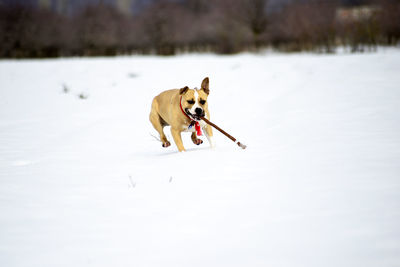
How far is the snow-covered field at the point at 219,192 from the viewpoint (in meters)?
2.06

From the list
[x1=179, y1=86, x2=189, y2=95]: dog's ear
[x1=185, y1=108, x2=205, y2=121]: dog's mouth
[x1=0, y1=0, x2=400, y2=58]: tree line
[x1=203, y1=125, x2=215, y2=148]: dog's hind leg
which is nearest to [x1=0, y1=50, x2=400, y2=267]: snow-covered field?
[x1=203, y1=125, x2=215, y2=148]: dog's hind leg

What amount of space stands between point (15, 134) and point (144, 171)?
398cm

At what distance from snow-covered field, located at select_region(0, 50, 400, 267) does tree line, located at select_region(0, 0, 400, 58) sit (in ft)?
47.7

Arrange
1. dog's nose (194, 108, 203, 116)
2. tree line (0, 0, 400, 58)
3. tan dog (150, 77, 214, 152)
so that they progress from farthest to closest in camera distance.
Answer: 1. tree line (0, 0, 400, 58)
2. tan dog (150, 77, 214, 152)
3. dog's nose (194, 108, 203, 116)

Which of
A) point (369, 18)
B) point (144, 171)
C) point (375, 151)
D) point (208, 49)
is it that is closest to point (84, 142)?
point (144, 171)

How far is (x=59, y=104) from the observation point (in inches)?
379

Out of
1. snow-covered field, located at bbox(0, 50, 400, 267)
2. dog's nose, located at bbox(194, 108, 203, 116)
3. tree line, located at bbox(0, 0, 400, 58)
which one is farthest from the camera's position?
tree line, located at bbox(0, 0, 400, 58)

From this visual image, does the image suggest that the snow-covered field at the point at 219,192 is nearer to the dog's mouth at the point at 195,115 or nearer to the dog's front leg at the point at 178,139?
the dog's front leg at the point at 178,139

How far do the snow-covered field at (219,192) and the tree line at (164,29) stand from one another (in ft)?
47.7

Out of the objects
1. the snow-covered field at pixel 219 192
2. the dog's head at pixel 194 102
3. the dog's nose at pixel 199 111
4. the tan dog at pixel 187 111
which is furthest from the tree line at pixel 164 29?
the dog's nose at pixel 199 111

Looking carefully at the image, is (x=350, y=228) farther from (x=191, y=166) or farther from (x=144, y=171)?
(x=144, y=171)

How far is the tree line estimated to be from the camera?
810 inches

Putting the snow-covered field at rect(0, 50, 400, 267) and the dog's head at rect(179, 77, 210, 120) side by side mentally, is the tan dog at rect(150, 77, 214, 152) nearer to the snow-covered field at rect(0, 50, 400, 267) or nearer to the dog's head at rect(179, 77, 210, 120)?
the dog's head at rect(179, 77, 210, 120)

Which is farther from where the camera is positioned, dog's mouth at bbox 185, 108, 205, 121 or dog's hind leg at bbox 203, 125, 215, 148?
dog's hind leg at bbox 203, 125, 215, 148
